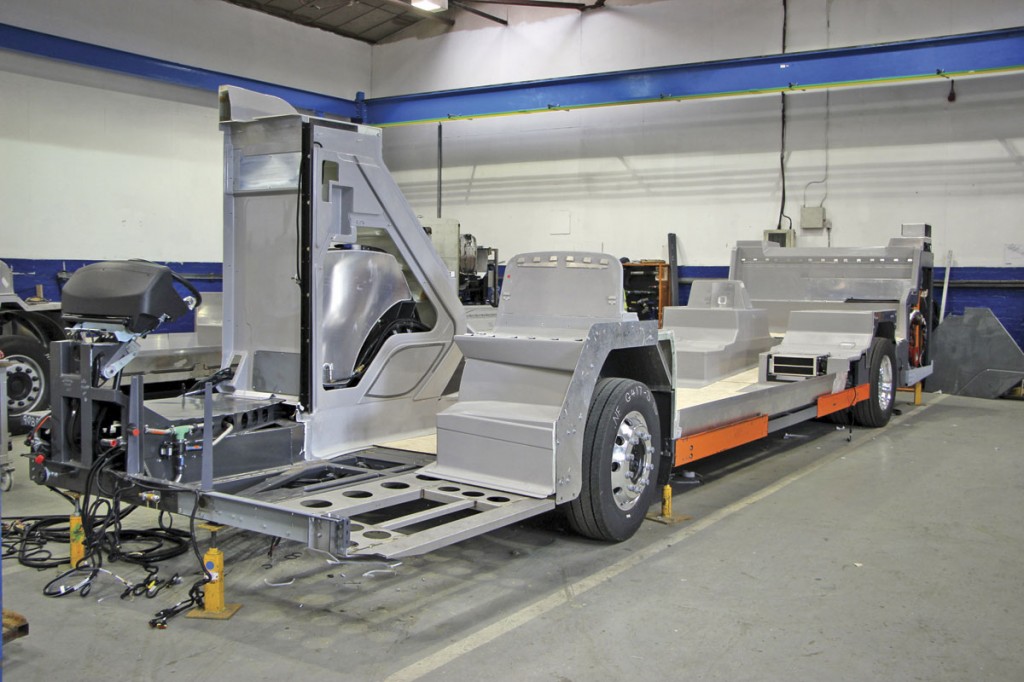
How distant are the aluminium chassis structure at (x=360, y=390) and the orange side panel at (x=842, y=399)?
1198 mm

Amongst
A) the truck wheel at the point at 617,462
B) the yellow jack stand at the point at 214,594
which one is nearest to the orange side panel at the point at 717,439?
the truck wheel at the point at 617,462

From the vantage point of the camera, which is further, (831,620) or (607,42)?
(607,42)

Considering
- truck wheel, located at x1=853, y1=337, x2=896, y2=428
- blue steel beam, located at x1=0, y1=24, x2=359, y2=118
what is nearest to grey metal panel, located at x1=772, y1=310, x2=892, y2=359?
truck wheel, located at x1=853, y1=337, x2=896, y2=428

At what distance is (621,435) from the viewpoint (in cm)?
470

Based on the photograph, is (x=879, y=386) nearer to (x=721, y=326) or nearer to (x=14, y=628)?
(x=721, y=326)

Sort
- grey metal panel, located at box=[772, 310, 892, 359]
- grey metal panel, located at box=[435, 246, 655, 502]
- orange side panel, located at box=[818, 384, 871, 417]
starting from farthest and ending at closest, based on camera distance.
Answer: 1. grey metal panel, located at box=[772, 310, 892, 359]
2. orange side panel, located at box=[818, 384, 871, 417]
3. grey metal panel, located at box=[435, 246, 655, 502]

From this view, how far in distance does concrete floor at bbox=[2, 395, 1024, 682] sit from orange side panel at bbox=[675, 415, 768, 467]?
1.32 ft

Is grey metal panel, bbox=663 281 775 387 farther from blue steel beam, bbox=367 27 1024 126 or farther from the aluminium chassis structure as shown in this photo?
blue steel beam, bbox=367 27 1024 126

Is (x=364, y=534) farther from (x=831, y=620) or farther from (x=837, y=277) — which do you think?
(x=837, y=277)

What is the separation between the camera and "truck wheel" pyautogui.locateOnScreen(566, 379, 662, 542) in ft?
14.7

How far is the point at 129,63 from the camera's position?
41.8 feet

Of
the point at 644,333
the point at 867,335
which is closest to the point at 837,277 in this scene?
the point at 867,335

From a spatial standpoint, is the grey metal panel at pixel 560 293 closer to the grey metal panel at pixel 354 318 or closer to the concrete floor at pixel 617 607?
the grey metal panel at pixel 354 318

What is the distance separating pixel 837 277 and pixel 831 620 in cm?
627
